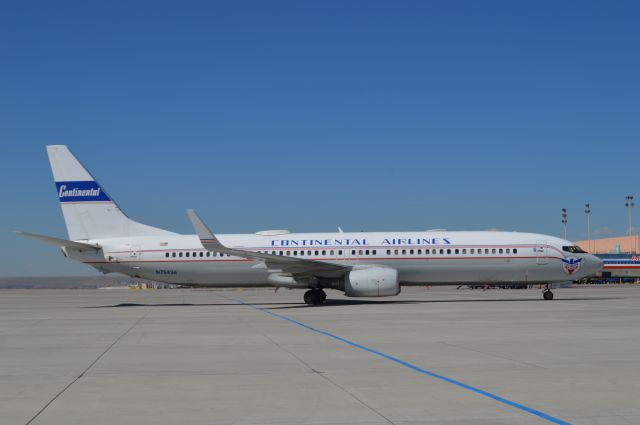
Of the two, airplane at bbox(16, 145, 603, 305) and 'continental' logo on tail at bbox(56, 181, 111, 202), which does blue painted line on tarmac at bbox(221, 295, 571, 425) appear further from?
'continental' logo on tail at bbox(56, 181, 111, 202)

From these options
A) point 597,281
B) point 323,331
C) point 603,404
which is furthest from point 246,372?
point 597,281

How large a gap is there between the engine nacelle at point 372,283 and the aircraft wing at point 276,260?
86cm

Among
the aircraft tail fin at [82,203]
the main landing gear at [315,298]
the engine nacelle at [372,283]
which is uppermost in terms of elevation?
the aircraft tail fin at [82,203]

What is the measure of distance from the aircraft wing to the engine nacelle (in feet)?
2.81

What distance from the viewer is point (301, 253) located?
35438 mm

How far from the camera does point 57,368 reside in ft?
40.1

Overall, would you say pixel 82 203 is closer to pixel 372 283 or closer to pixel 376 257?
pixel 376 257

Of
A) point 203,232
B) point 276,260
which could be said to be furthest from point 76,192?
point 276,260

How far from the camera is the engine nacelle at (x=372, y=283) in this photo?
3231 cm

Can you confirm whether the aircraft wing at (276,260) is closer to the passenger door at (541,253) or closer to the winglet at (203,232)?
the winglet at (203,232)

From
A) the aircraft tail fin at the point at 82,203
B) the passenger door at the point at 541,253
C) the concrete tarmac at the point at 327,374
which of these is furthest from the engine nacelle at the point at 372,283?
the aircraft tail fin at the point at 82,203

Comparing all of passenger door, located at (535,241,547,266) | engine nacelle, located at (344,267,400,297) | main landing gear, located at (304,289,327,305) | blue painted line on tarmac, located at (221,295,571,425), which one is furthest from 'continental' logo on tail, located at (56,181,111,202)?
passenger door, located at (535,241,547,266)

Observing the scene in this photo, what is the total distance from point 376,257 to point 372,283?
2.51 meters

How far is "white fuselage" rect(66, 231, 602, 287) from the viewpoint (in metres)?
34.4
